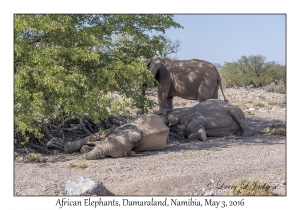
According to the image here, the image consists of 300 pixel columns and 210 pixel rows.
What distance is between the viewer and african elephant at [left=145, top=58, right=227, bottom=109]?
1412cm

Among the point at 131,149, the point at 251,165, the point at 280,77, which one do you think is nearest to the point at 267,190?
the point at 251,165

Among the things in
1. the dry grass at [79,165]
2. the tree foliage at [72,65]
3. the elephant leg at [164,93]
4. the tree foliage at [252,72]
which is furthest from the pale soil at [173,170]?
the tree foliage at [252,72]

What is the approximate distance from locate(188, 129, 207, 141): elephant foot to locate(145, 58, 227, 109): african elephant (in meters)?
2.86

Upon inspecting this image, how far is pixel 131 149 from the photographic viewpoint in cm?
955

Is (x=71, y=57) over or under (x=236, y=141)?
over

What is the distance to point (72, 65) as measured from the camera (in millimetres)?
9500

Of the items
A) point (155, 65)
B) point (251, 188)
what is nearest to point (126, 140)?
point (251, 188)

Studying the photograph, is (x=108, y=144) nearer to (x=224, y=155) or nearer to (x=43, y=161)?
(x=43, y=161)

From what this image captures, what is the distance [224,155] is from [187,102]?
1281 cm

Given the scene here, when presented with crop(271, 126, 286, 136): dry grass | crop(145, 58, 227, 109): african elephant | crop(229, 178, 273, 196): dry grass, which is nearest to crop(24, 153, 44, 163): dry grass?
crop(229, 178, 273, 196): dry grass

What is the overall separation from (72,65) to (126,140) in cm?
196

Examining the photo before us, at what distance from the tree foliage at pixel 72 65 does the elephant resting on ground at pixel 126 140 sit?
0.51m

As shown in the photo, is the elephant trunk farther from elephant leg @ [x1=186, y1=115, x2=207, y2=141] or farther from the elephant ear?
the elephant ear

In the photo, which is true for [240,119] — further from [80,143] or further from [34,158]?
[34,158]
